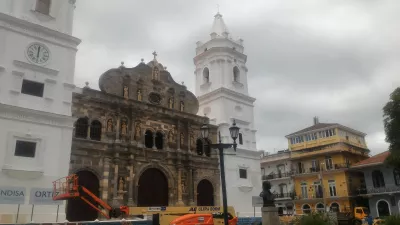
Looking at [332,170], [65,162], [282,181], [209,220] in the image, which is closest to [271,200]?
[209,220]

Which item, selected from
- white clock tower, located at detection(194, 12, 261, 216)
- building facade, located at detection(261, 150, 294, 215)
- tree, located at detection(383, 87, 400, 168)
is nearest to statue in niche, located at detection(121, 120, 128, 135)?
white clock tower, located at detection(194, 12, 261, 216)

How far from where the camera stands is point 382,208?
121 feet

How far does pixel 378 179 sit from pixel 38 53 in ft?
115

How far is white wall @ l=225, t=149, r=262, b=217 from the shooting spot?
2922 cm

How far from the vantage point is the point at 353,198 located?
38.3 meters

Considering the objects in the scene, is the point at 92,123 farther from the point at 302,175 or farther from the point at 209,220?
the point at 302,175

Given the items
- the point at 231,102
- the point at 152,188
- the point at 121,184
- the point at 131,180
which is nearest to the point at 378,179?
the point at 231,102

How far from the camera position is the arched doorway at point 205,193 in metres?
28.1

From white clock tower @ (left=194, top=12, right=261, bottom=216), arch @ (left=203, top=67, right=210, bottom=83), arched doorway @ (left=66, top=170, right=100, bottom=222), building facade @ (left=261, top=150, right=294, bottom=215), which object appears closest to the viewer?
arched doorway @ (left=66, top=170, right=100, bottom=222)

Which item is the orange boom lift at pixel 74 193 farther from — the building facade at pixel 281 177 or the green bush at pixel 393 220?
the building facade at pixel 281 177

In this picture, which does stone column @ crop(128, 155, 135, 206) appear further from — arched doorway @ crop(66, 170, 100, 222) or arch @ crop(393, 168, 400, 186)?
arch @ crop(393, 168, 400, 186)

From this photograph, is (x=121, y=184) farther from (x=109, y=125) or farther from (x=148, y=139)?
(x=148, y=139)

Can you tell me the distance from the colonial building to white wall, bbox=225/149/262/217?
1.08 meters

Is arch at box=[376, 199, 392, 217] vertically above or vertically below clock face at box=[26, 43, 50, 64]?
below
